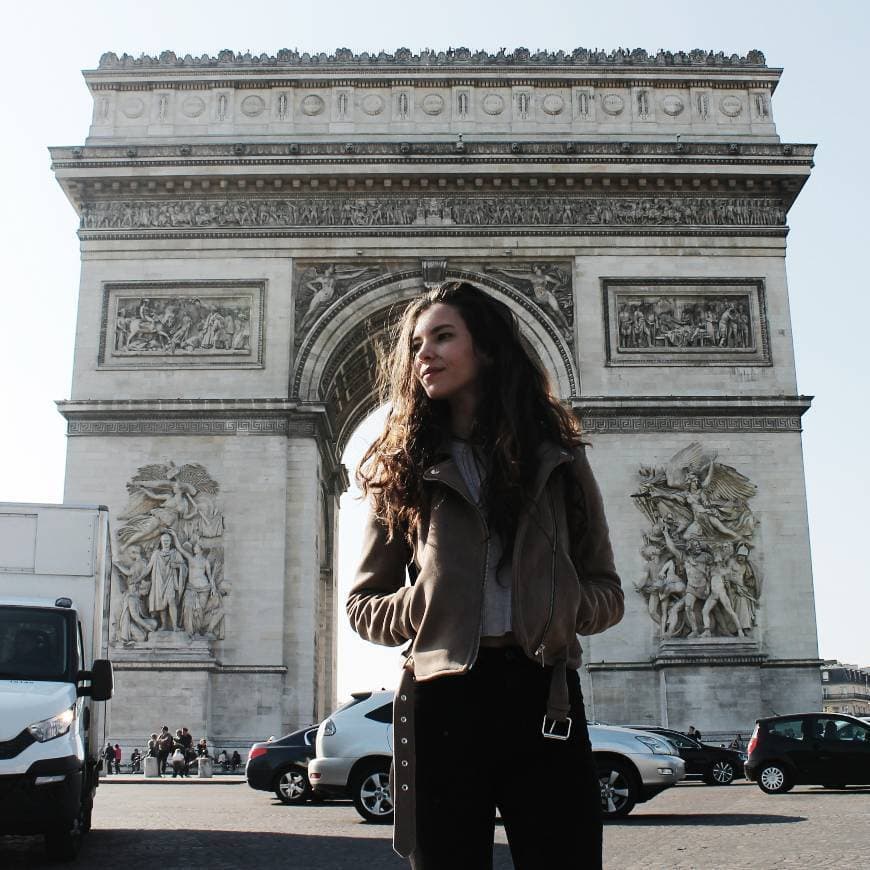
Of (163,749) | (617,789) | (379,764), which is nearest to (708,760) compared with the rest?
(617,789)

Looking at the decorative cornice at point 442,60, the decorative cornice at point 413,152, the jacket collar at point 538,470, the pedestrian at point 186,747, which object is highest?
the decorative cornice at point 442,60

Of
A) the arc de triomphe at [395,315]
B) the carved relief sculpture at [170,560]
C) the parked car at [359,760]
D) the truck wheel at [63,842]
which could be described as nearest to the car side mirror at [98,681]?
the truck wheel at [63,842]

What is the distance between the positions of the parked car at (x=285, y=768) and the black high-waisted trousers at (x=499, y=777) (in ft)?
44.9

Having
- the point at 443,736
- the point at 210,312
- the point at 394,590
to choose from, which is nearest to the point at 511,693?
the point at 443,736

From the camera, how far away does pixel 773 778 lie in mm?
18047

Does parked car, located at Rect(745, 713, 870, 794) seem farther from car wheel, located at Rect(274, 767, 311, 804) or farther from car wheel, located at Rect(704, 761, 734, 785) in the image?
car wheel, located at Rect(274, 767, 311, 804)

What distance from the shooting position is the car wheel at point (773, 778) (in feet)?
59.0

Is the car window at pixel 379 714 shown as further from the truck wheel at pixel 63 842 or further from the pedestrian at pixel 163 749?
the pedestrian at pixel 163 749

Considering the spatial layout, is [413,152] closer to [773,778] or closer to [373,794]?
[773,778]

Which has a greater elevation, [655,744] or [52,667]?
[52,667]

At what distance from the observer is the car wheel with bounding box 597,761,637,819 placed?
13.1 metres

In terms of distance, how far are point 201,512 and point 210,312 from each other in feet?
14.7

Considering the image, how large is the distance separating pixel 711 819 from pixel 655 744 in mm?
1081

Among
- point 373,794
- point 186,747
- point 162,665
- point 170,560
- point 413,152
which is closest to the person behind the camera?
point 373,794
